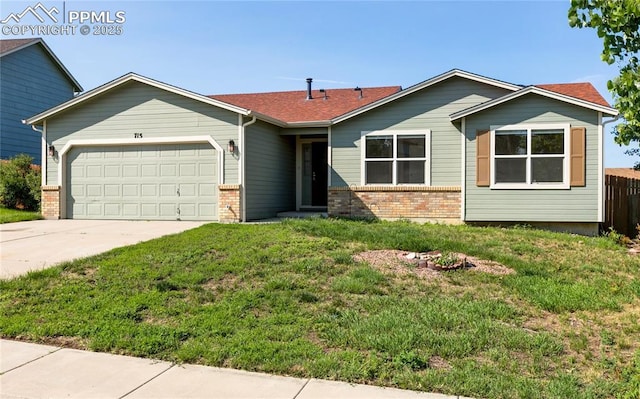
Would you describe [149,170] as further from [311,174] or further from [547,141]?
[547,141]

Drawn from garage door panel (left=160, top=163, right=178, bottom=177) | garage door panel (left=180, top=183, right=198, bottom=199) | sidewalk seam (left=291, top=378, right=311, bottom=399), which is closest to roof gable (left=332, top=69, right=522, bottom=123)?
garage door panel (left=180, top=183, right=198, bottom=199)

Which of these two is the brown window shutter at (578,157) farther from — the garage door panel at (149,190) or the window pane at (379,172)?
the garage door panel at (149,190)

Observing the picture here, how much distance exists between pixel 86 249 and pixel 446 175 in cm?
903

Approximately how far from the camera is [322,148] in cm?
1656

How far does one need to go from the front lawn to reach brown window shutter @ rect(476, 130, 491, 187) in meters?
3.88

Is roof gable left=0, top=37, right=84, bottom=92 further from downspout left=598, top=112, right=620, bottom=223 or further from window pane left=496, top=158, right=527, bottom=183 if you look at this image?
downspout left=598, top=112, right=620, bottom=223

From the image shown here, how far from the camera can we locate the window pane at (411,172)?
538 inches

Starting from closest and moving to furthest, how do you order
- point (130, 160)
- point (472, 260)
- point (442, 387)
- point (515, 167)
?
point (442, 387), point (472, 260), point (515, 167), point (130, 160)

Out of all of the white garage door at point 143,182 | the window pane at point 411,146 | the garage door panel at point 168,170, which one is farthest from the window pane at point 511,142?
the garage door panel at point 168,170

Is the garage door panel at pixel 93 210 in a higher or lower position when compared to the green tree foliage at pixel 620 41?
lower

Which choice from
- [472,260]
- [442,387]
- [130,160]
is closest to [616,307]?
[472,260]

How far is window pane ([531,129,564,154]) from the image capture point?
1227cm

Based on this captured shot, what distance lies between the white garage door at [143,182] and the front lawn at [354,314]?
482 centimetres

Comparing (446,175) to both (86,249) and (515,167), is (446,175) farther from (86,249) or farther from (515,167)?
(86,249)
